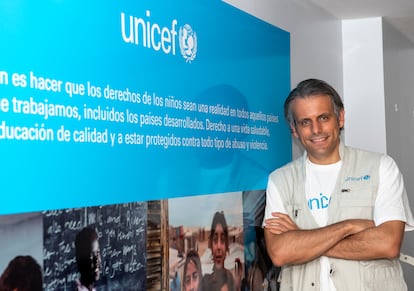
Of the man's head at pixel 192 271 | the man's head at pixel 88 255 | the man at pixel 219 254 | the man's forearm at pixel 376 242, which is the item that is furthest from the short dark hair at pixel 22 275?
the man's forearm at pixel 376 242

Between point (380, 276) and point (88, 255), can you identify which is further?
point (380, 276)

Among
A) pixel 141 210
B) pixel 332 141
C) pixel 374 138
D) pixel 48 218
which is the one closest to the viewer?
pixel 48 218

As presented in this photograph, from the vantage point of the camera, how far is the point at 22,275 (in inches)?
65.1

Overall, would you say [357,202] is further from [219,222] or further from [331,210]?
[219,222]

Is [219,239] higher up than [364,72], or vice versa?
[364,72]

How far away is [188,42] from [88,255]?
3.08ft

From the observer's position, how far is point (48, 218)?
1.75 meters

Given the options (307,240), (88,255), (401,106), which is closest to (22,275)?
(88,255)

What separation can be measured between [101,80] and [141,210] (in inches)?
18.5

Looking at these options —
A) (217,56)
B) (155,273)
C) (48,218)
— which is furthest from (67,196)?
(217,56)

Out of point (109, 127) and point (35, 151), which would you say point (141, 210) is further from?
point (35, 151)

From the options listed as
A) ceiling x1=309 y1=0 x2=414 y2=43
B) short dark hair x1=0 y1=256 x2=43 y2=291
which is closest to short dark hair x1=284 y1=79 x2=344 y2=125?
ceiling x1=309 y1=0 x2=414 y2=43

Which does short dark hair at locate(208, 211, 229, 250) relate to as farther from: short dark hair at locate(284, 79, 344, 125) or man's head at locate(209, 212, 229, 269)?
short dark hair at locate(284, 79, 344, 125)

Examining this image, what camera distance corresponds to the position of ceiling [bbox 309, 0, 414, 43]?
3.88m
